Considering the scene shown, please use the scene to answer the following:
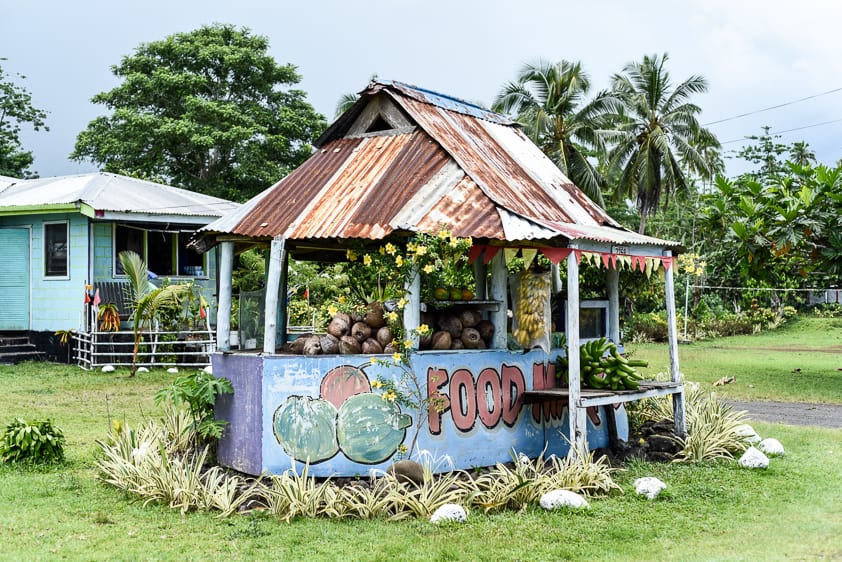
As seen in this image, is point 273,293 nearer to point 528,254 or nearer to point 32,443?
point 528,254

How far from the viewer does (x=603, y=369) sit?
35.0 feet

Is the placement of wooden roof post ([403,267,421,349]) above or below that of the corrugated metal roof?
below

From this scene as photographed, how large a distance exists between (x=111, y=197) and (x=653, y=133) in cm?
2232

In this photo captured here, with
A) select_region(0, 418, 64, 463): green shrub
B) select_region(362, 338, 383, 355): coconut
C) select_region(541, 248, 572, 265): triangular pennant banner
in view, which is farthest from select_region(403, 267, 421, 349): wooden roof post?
select_region(0, 418, 64, 463): green shrub

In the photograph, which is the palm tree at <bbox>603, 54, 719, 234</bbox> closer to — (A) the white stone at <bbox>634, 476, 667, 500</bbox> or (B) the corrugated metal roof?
(B) the corrugated metal roof

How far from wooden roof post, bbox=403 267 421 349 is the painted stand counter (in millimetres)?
228

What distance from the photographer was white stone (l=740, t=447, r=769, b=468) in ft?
34.0

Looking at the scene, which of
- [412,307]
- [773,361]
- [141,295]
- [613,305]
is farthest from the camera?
[773,361]

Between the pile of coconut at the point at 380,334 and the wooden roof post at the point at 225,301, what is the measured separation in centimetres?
95

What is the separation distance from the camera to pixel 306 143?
35.2 meters

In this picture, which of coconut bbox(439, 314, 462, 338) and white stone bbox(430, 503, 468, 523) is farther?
coconut bbox(439, 314, 462, 338)

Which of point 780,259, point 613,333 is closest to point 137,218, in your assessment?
point 613,333

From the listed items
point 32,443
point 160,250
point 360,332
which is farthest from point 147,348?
point 360,332

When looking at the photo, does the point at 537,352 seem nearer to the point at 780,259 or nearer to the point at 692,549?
the point at 692,549
